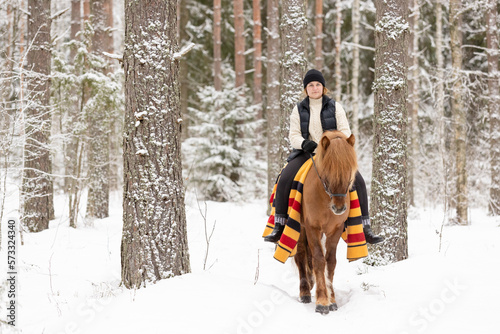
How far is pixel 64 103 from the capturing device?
34.1 ft

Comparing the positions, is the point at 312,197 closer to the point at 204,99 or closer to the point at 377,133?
the point at 377,133

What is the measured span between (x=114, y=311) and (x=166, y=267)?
787mm

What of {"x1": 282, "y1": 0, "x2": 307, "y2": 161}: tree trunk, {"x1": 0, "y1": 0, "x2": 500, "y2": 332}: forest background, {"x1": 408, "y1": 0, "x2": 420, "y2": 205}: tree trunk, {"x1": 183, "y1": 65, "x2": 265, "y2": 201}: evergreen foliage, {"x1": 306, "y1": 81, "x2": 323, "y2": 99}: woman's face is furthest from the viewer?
{"x1": 183, "y1": 65, "x2": 265, "y2": 201}: evergreen foliage

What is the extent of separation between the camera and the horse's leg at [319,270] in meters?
4.57

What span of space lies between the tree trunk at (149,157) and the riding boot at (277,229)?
3.51 feet

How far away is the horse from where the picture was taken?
4199mm

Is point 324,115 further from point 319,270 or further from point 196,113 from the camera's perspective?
point 196,113

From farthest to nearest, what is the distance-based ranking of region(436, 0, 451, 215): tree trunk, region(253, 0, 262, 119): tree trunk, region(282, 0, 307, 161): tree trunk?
region(253, 0, 262, 119): tree trunk → region(436, 0, 451, 215): tree trunk → region(282, 0, 307, 161): tree trunk

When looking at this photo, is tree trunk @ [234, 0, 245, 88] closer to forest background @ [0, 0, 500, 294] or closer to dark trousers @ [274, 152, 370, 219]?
forest background @ [0, 0, 500, 294]

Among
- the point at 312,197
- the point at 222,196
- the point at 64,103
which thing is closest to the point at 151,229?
the point at 312,197

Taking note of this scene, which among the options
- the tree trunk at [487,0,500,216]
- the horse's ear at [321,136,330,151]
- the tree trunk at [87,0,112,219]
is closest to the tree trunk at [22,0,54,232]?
the tree trunk at [87,0,112,219]

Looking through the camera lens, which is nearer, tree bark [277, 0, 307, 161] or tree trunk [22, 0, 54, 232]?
tree bark [277, 0, 307, 161]

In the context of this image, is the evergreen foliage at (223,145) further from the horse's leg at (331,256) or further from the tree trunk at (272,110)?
the horse's leg at (331,256)

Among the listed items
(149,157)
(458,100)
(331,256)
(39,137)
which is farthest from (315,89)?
(458,100)
